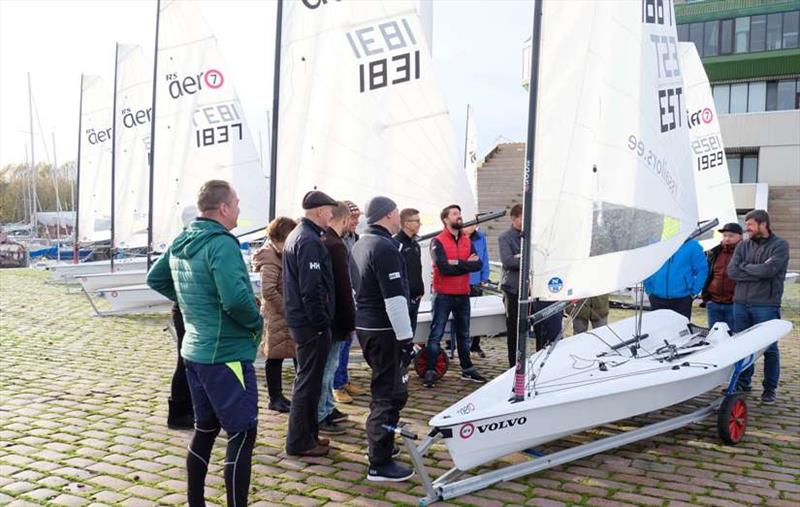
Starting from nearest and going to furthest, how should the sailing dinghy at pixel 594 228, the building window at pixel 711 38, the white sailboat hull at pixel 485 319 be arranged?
1. the sailing dinghy at pixel 594 228
2. the white sailboat hull at pixel 485 319
3. the building window at pixel 711 38

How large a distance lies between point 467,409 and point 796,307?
36.9 ft

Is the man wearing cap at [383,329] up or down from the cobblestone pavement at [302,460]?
up

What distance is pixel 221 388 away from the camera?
10.2 ft

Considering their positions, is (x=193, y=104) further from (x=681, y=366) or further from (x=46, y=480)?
(x=681, y=366)

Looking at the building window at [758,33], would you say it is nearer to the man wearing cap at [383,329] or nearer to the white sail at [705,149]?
the white sail at [705,149]

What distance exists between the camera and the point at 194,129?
11398 millimetres

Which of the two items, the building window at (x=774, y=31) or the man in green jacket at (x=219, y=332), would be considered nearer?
the man in green jacket at (x=219, y=332)

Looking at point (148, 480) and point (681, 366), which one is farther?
point (681, 366)

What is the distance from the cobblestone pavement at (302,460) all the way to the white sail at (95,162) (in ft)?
42.0

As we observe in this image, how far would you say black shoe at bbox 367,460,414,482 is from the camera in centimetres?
404

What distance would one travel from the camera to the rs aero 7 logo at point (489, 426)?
3.70 m

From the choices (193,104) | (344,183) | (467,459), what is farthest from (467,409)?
(193,104)

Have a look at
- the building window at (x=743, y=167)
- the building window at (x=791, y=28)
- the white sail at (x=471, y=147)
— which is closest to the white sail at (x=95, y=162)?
the white sail at (x=471, y=147)

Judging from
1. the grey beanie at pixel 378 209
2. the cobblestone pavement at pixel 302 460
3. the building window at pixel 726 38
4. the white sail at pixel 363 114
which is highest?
the building window at pixel 726 38
